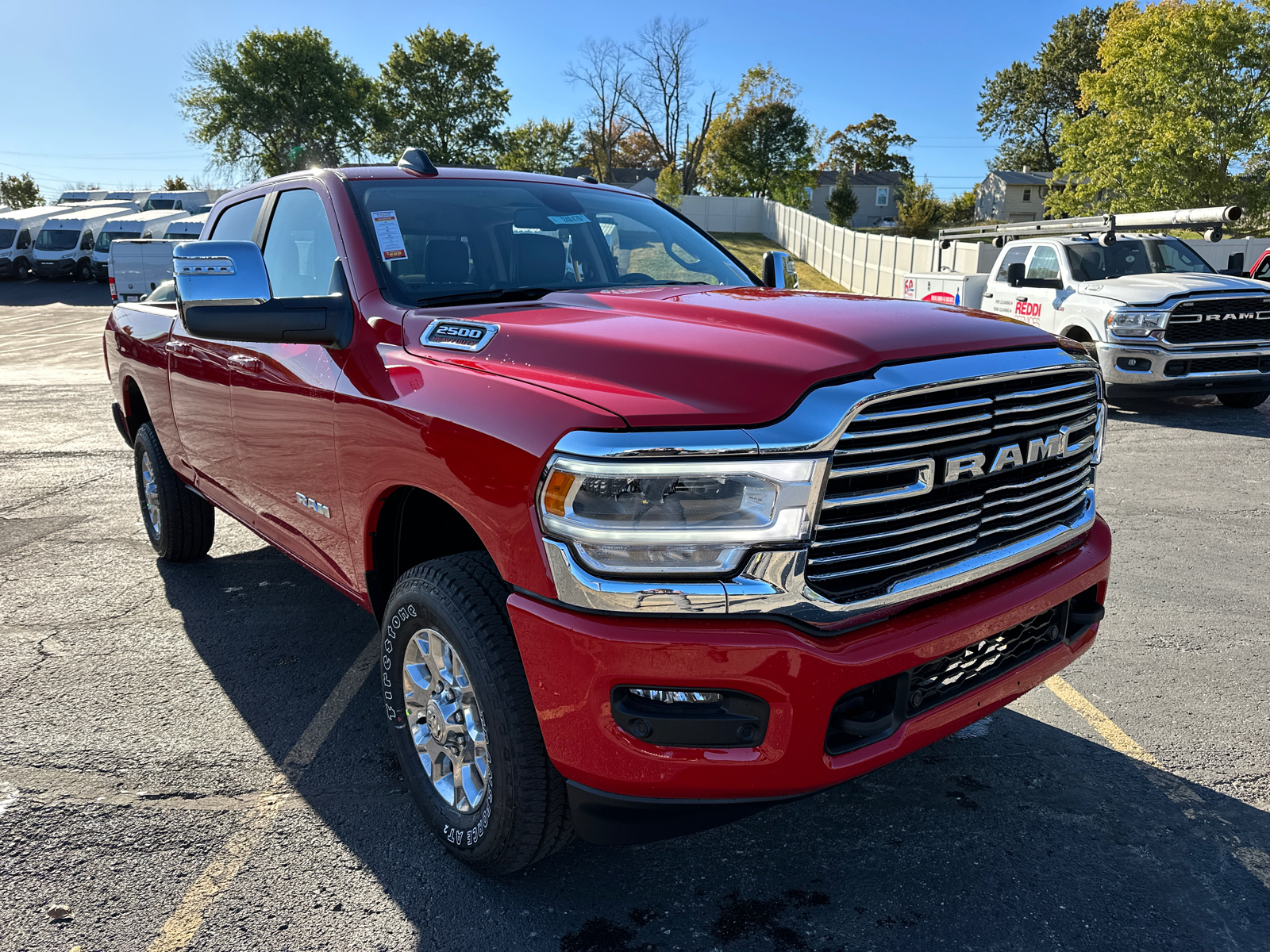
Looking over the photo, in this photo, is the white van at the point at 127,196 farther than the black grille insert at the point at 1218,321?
Yes

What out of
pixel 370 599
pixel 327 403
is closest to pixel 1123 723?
pixel 370 599

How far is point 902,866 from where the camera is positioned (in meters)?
2.55

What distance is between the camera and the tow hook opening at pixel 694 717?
193 centimetres

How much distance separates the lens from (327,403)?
2885mm

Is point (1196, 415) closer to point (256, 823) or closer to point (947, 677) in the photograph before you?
point (947, 677)

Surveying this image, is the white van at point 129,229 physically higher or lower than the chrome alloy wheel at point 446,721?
higher

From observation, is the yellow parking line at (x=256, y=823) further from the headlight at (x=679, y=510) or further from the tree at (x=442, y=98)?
the tree at (x=442, y=98)

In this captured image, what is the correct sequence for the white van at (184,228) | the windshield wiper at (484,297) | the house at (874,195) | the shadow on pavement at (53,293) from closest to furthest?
the windshield wiper at (484,297), the white van at (184,228), the shadow on pavement at (53,293), the house at (874,195)

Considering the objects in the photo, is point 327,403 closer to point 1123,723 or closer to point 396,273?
point 396,273

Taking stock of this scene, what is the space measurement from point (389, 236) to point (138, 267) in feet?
61.4

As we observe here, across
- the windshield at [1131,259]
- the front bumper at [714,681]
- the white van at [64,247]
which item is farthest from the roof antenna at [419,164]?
the white van at [64,247]

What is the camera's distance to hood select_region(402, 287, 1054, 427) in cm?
196

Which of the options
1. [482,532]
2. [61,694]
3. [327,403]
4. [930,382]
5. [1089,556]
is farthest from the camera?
[61,694]

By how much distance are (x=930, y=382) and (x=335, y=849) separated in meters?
2.12
